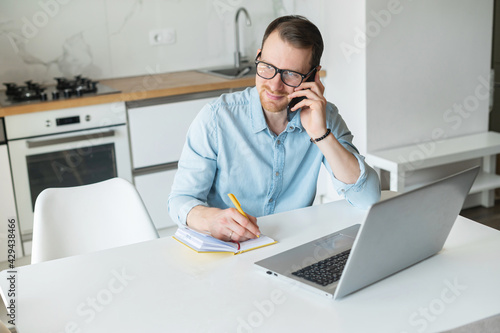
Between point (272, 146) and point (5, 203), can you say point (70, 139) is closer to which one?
point (5, 203)

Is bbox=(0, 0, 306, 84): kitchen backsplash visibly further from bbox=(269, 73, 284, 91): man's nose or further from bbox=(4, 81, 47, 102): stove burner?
bbox=(269, 73, 284, 91): man's nose

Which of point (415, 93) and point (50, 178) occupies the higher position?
point (415, 93)

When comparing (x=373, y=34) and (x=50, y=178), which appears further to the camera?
(x=373, y=34)

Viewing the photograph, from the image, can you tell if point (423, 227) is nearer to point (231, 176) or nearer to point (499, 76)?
point (231, 176)

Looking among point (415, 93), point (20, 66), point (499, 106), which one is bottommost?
point (499, 106)

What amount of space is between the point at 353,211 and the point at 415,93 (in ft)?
6.36

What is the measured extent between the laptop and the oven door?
182cm

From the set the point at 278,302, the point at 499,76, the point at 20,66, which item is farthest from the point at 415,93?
the point at 278,302

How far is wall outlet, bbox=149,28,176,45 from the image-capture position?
3674 millimetres

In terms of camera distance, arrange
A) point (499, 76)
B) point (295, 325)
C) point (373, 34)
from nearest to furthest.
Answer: point (295, 325) < point (373, 34) < point (499, 76)

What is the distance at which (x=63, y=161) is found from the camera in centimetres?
301

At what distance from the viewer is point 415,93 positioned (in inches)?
138

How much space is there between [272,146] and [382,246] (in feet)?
2.41

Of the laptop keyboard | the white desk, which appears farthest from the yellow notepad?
the laptop keyboard
